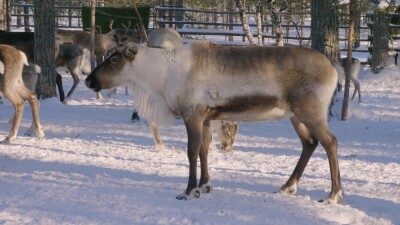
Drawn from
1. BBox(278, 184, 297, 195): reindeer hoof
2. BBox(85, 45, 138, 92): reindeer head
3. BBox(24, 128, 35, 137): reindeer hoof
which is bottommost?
BBox(24, 128, 35, 137): reindeer hoof

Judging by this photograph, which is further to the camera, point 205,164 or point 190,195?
point 205,164

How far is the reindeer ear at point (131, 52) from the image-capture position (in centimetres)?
684

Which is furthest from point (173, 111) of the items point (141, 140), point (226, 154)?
point (141, 140)

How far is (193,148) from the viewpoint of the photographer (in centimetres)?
661

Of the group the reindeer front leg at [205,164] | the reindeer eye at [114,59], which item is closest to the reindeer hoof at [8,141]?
the reindeer eye at [114,59]

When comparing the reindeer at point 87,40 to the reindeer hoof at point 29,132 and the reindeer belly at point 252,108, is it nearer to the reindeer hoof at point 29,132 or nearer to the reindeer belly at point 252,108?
the reindeer hoof at point 29,132

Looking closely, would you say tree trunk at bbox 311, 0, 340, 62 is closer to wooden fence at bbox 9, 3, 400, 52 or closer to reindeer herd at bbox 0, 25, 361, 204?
wooden fence at bbox 9, 3, 400, 52

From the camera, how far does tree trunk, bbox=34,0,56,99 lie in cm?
1509

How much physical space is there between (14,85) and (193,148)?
438cm

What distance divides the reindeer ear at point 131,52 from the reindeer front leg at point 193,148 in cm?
84

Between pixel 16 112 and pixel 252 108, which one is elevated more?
pixel 252 108

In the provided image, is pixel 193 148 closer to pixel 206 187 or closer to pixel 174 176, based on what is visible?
pixel 206 187

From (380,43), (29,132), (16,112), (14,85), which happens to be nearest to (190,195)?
(16,112)

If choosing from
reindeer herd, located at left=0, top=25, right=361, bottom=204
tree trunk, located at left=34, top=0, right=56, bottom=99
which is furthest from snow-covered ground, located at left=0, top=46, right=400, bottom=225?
tree trunk, located at left=34, top=0, right=56, bottom=99
